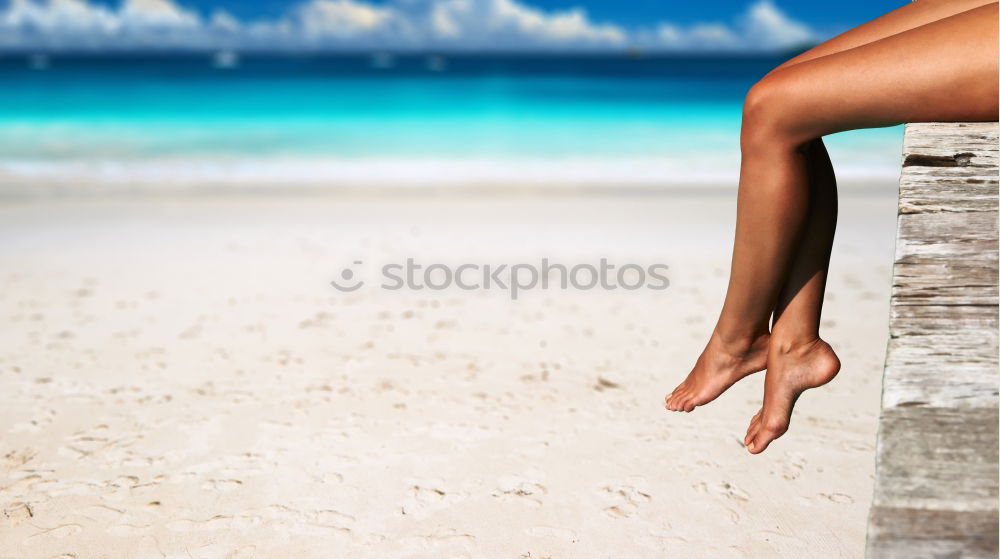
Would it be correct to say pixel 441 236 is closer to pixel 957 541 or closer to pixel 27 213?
pixel 27 213

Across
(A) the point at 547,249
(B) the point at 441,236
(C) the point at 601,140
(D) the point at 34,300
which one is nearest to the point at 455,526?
(D) the point at 34,300

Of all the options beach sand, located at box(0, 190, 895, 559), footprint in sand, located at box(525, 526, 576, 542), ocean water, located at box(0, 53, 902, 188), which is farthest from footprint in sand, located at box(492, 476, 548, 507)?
ocean water, located at box(0, 53, 902, 188)

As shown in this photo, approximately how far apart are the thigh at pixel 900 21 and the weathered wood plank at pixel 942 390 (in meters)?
0.52

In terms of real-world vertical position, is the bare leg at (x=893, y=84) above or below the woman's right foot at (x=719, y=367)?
above

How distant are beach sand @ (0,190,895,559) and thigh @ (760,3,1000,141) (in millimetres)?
1064

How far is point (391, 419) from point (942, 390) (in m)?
1.82

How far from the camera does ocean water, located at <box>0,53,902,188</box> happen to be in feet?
31.8

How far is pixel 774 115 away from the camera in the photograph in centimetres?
151

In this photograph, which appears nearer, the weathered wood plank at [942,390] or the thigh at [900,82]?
the weathered wood plank at [942,390]

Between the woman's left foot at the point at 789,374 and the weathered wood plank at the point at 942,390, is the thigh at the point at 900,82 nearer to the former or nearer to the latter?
the weathered wood plank at the point at 942,390

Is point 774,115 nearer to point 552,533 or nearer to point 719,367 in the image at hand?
point 719,367

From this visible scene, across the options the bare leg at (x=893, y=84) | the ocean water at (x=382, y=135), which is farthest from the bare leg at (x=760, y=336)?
the ocean water at (x=382, y=135)

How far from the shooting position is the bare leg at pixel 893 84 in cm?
132

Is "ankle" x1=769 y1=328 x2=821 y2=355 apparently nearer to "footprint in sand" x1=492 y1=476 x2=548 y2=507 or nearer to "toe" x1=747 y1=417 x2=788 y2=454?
"toe" x1=747 y1=417 x2=788 y2=454
